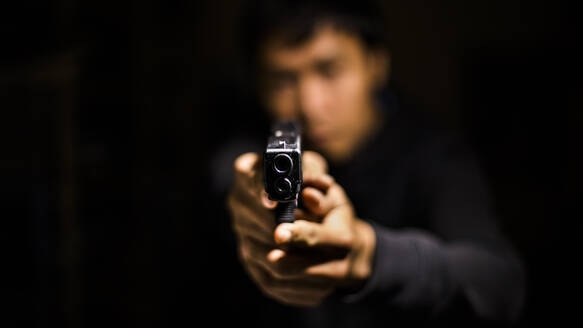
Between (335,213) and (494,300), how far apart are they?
1.49 feet

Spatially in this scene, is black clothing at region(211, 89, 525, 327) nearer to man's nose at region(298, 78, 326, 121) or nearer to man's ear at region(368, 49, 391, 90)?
man's ear at region(368, 49, 391, 90)

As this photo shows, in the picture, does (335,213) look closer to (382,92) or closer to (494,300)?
(494,300)

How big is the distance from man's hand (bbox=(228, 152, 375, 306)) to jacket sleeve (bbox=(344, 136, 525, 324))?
57 millimetres

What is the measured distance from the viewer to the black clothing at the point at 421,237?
66cm

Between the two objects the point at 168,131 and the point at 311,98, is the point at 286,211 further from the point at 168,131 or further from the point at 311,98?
the point at 168,131

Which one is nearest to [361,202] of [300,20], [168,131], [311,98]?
[311,98]

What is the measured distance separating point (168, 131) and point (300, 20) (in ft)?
2.50

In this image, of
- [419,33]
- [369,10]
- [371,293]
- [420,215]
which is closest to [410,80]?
[419,33]

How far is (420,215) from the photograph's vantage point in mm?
1032

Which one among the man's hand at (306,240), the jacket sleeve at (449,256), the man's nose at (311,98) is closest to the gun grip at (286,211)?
the man's hand at (306,240)

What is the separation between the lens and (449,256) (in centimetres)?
75

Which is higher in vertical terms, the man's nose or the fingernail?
the man's nose

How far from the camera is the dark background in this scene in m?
1.15

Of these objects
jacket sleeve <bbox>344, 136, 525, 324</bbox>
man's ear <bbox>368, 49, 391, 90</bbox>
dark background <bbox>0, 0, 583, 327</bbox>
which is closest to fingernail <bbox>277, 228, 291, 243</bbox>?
jacket sleeve <bbox>344, 136, 525, 324</bbox>
